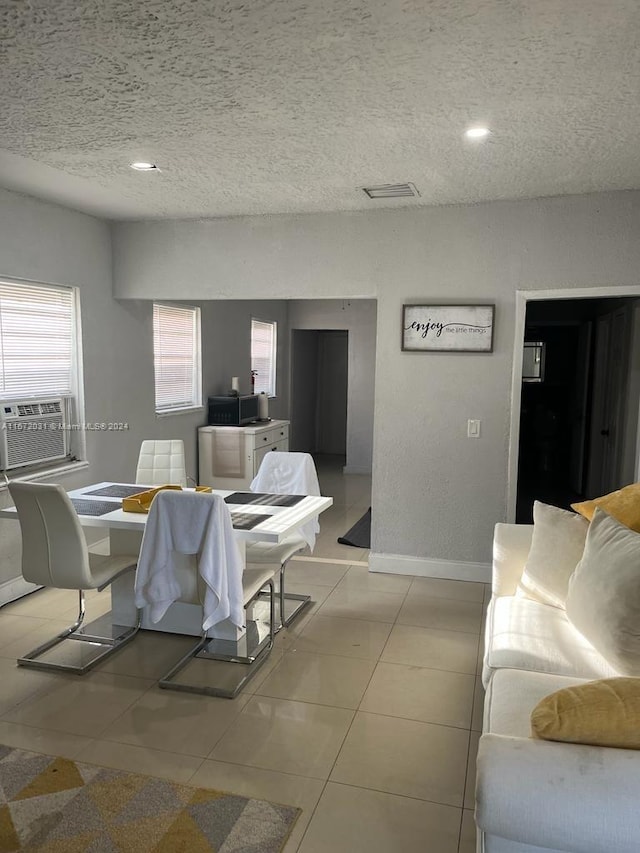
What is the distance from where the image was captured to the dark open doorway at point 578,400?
5.62 m

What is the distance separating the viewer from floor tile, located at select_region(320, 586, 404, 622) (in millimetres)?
3982

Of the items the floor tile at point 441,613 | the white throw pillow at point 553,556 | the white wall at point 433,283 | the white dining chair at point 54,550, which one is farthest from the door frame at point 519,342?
the white dining chair at point 54,550

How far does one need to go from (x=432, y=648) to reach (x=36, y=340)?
10.5 ft

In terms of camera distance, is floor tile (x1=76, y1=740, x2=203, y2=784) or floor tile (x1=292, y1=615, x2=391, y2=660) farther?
floor tile (x1=292, y1=615, x2=391, y2=660)

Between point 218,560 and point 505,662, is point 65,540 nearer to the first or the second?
point 218,560

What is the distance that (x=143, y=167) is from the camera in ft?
11.7

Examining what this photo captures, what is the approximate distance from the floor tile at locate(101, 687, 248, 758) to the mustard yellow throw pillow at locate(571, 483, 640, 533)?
1.83 metres

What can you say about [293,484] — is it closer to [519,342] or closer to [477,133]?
[519,342]

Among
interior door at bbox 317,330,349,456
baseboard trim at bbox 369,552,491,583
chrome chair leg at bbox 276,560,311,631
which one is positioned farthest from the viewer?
interior door at bbox 317,330,349,456

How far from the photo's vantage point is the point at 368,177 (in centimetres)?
371

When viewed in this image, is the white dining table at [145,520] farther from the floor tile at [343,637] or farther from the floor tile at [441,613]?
the floor tile at [441,613]

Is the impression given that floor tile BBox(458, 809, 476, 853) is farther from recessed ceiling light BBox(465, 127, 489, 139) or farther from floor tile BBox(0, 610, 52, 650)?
recessed ceiling light BBox(465, 127, 489, 139)

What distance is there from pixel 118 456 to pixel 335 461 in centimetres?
473

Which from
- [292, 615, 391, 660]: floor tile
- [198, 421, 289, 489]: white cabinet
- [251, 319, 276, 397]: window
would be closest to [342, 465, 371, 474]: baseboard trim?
[251, 319, 276, 397]: window
